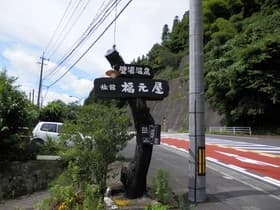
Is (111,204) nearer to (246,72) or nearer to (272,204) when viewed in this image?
(272,204)

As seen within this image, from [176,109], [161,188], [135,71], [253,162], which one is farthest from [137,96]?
[176,109]

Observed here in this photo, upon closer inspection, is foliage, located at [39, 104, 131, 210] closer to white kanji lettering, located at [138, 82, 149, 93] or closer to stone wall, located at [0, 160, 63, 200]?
white kanji lettering, located at [138, 82, 149, 93]

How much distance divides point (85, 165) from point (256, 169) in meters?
6.67

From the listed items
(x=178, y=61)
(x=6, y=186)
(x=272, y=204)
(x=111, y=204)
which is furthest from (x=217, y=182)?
(x=178, y=61)

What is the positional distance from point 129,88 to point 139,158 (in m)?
1.45

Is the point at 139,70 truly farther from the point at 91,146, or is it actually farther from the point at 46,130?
the point at 46,130


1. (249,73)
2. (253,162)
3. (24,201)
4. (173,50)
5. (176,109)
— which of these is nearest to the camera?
(24,201)

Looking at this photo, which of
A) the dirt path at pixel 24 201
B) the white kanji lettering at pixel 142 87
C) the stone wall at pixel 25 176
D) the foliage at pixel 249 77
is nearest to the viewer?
the white kanji lettering at pixel 142 87

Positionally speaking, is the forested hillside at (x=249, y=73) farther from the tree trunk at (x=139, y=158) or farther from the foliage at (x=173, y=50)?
the tree trunk at (x=139, y=158)

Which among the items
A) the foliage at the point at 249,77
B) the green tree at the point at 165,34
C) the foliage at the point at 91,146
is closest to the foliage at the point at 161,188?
the foliage at the point at 91,146

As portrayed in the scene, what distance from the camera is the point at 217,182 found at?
1003cm

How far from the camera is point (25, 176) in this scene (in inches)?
535

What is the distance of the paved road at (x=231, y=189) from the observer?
7.71m

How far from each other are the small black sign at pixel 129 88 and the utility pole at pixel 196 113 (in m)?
0.78
